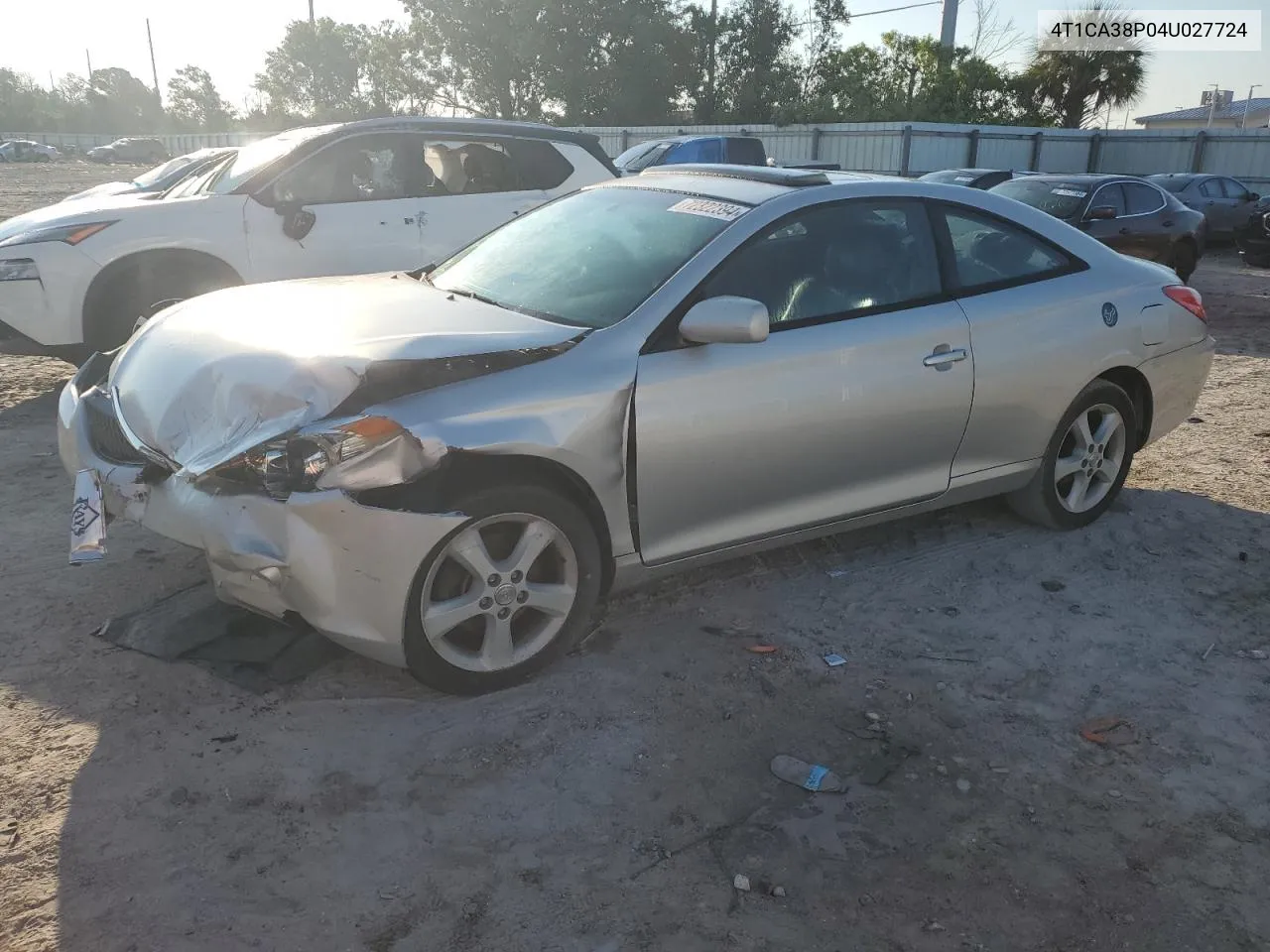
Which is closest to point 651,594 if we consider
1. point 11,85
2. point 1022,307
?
point 1022,307

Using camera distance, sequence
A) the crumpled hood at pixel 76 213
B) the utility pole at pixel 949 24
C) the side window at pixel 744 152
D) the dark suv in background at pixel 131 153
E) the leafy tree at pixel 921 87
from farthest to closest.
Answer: the dark suv in background at pixel 131 153, the leafy tree at pixel 921 87, the utility pole at pixel 949 24, the side window at pixel 744 152, the crumpled hood at pixel 76 213

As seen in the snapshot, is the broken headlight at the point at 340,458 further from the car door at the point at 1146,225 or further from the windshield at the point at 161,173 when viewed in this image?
the car door at the point at 1146,225

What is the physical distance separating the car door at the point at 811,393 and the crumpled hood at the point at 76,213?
4.69m

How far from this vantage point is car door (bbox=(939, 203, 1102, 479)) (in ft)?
14.3

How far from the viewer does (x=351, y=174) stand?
714 cm

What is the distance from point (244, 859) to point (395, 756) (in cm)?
55

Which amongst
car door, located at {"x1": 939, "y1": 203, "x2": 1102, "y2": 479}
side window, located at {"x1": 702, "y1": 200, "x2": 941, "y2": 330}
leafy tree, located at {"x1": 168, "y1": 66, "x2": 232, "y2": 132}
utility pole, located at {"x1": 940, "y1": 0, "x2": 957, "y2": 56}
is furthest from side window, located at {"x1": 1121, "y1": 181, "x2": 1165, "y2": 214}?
leafy tree, located at {"x1": 168, "y1": 66, "x2": 232, "y2": 132}

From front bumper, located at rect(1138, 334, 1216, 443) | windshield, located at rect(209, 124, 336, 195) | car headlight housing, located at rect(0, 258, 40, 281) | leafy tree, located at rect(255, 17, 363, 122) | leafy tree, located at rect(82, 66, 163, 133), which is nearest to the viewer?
front bumper, located at rect(1138, 334, 1216, 443)

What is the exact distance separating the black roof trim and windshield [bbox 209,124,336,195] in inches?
136

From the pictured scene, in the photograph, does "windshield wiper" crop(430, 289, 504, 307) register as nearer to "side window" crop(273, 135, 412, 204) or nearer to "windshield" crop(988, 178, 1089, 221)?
"side window" crop(273, 135, 412, 204)

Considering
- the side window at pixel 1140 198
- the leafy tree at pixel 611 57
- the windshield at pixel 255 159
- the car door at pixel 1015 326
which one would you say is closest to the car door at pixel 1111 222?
the side window at pixel 1140 198

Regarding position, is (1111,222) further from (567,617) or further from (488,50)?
(488,50)

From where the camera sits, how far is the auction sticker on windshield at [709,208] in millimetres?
3910

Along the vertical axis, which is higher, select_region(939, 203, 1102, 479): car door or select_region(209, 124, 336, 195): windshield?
select_region(209, 124, 336, 195): windshield
